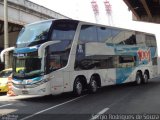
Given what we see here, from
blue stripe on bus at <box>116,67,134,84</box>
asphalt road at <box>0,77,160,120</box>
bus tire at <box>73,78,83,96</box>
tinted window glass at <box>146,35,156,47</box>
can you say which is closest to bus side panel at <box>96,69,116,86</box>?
blue stripe on bus at <box>116,67,134,84</box>

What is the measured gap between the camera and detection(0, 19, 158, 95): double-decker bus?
52.4 feet

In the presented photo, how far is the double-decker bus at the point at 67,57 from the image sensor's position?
1598cm

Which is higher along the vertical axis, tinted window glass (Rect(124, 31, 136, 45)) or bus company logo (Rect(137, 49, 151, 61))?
tinted window glass (Rect(124, 31, 136, 45))

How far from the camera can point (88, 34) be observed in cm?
→ 1906

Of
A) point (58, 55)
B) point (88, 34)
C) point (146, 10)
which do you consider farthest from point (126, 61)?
point (146, 10)

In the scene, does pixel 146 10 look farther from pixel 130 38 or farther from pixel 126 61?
pixel 126 61

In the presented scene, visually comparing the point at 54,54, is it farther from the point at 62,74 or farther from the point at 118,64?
the point at 118,64

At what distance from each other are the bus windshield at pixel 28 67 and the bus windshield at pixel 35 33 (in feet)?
2.81

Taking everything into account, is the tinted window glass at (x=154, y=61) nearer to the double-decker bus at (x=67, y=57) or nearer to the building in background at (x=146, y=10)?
the building in background at (x=146, y=10)

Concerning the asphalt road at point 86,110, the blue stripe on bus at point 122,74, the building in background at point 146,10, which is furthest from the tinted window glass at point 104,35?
the building in background at point 146,10

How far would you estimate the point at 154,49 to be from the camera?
92.7 feet

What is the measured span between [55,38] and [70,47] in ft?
3.74

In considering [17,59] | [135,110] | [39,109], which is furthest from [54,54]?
[135,110]

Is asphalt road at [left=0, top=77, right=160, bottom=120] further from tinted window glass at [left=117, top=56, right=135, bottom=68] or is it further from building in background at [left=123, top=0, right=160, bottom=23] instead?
building in background at [left=123, top=0, right=160, bottom=23]
